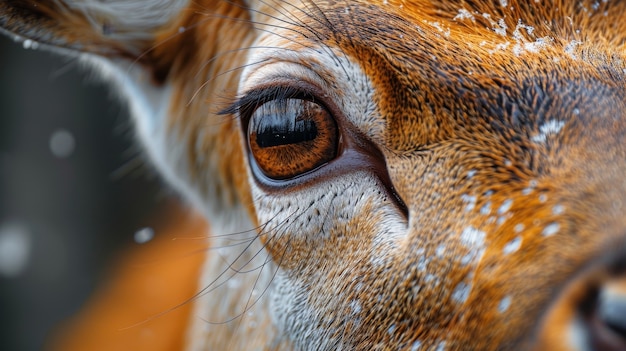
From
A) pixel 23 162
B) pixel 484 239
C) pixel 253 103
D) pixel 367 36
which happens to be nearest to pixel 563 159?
pixel 484 239

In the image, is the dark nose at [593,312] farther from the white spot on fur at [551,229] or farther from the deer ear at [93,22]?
the deer ear at [93,22]

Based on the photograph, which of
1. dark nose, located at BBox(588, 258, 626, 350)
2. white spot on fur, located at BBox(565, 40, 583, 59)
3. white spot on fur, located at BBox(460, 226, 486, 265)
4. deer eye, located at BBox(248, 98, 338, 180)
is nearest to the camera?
dark nose, located at BBox(588, 258, 626, 350)

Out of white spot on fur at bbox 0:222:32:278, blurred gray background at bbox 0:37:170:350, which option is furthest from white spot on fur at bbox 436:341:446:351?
white spot on fur at bbox 0:222:32:278

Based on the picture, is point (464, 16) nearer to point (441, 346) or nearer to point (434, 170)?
point (434, 170)

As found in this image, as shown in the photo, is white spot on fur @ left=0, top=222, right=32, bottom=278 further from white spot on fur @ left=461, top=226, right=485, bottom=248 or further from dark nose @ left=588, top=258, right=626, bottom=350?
dark nose @ left=588, top=258, right=626, bottom=350

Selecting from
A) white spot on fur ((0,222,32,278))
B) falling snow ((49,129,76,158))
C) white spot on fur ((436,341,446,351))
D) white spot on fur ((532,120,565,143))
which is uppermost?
white spot on fur ((532,120,565,143))

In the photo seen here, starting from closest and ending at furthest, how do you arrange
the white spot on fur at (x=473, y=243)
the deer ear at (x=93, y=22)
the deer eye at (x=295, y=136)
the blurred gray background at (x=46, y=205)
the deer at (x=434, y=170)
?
the deer at (x=434, y=170)
the white spot on fur at (x=473, y=243)
the deer eye at (x=295, y=136)
the deer ear at (x=93, y=22)
the blurred gray background at (x=46, y=205)

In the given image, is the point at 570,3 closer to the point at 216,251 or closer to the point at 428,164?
the point at 428,164

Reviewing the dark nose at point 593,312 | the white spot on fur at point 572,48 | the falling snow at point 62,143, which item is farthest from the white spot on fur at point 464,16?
the falling snow at point 62,143
